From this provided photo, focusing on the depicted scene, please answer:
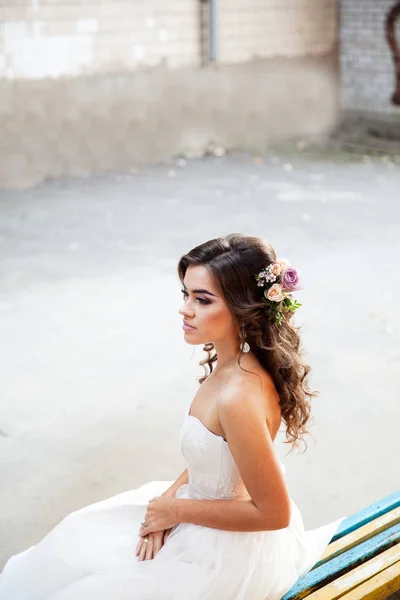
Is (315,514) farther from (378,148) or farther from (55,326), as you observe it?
(378,148)

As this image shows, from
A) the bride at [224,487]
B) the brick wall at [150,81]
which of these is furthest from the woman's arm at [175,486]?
the brick wall at [150,81]

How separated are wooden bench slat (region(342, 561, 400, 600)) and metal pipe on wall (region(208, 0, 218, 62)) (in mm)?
9338

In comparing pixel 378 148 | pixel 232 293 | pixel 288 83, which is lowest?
pixel 378 148

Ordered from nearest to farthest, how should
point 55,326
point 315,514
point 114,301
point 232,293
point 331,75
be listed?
point 232,293 → point 315,514 → point 55,326 → point 114,301 → point 331,75

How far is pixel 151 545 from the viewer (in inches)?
83.0

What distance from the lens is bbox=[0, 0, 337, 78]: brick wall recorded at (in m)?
9.17

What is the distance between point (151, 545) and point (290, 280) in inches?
29.0

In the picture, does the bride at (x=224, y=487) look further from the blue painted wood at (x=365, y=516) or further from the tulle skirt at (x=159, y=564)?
the blue painted wood at (x=365, y=516)

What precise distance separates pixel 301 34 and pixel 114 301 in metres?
7.39

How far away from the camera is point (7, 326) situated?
512 cm

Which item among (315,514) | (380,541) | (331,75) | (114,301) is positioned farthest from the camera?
(331,75)

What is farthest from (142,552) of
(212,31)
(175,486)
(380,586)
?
(212,31)

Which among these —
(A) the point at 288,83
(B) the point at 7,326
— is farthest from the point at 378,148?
(B) the point at 7,326

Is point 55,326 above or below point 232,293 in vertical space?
below
